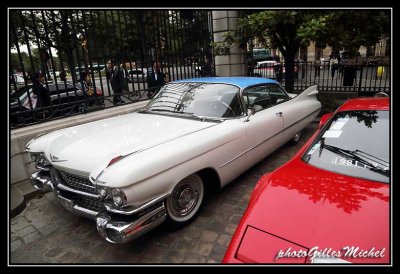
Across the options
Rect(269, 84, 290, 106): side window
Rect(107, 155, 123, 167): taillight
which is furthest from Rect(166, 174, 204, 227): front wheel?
Rect(269, 84, 290, 106): side window

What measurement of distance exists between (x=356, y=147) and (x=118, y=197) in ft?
6.86

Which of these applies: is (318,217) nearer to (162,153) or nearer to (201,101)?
(162,153)

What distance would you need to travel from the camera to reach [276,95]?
16.1 ft

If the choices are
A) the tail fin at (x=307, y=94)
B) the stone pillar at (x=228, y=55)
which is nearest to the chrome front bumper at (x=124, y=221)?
the tail fin at (x=307, y=94)

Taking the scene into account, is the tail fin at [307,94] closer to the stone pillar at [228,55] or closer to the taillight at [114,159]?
the taillight at [114,159]

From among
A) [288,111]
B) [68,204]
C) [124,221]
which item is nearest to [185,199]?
[124,221]

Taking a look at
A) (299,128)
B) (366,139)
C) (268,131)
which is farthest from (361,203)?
Answer: (299,128)

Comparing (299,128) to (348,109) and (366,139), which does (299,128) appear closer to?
(348,109)

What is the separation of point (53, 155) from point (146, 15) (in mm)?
4949

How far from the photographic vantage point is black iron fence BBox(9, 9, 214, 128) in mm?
5035

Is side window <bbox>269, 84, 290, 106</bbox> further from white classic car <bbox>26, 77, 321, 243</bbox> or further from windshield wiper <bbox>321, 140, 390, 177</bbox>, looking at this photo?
windshield wiper <bbox>321, 140, 390, 177</bbox>

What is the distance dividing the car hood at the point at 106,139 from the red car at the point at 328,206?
129 centimetres

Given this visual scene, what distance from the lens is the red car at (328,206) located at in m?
1.62

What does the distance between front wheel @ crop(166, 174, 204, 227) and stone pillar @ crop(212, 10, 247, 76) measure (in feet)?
22.8
